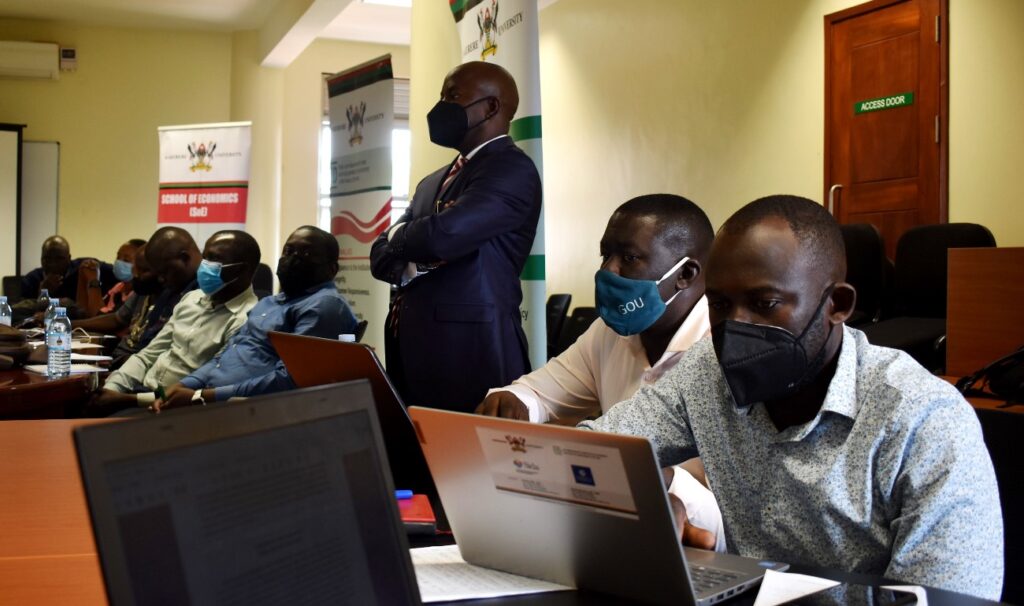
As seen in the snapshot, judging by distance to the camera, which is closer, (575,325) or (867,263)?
(867,263)

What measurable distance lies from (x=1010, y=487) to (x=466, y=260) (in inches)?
69.1

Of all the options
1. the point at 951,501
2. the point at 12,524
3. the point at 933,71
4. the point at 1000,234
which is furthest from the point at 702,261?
the point at 933,71

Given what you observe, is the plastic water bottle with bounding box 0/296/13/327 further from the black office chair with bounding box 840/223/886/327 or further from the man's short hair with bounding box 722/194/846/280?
the man's short hair with bounding box 722/194/846/280

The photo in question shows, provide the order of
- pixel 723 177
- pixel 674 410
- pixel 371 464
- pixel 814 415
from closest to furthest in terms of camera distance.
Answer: pixel 371 464 < pixel 814 415 < pixel 674 410 < pixel 723 177

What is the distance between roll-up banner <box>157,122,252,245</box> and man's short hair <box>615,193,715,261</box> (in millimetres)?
6076

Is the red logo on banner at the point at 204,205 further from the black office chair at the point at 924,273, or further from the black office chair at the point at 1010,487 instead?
the black office chair at the point at 1010,487

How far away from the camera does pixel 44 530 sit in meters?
1.38

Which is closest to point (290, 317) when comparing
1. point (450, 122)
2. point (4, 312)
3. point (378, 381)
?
point (450, 122)

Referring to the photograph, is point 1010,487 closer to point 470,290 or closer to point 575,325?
point 470,290

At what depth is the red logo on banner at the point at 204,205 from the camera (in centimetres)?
774

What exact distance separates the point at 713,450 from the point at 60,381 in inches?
90.9

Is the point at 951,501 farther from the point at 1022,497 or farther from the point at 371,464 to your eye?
the point at 371,464

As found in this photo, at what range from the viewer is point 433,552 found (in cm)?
126

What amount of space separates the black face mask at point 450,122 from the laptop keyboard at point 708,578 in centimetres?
204
